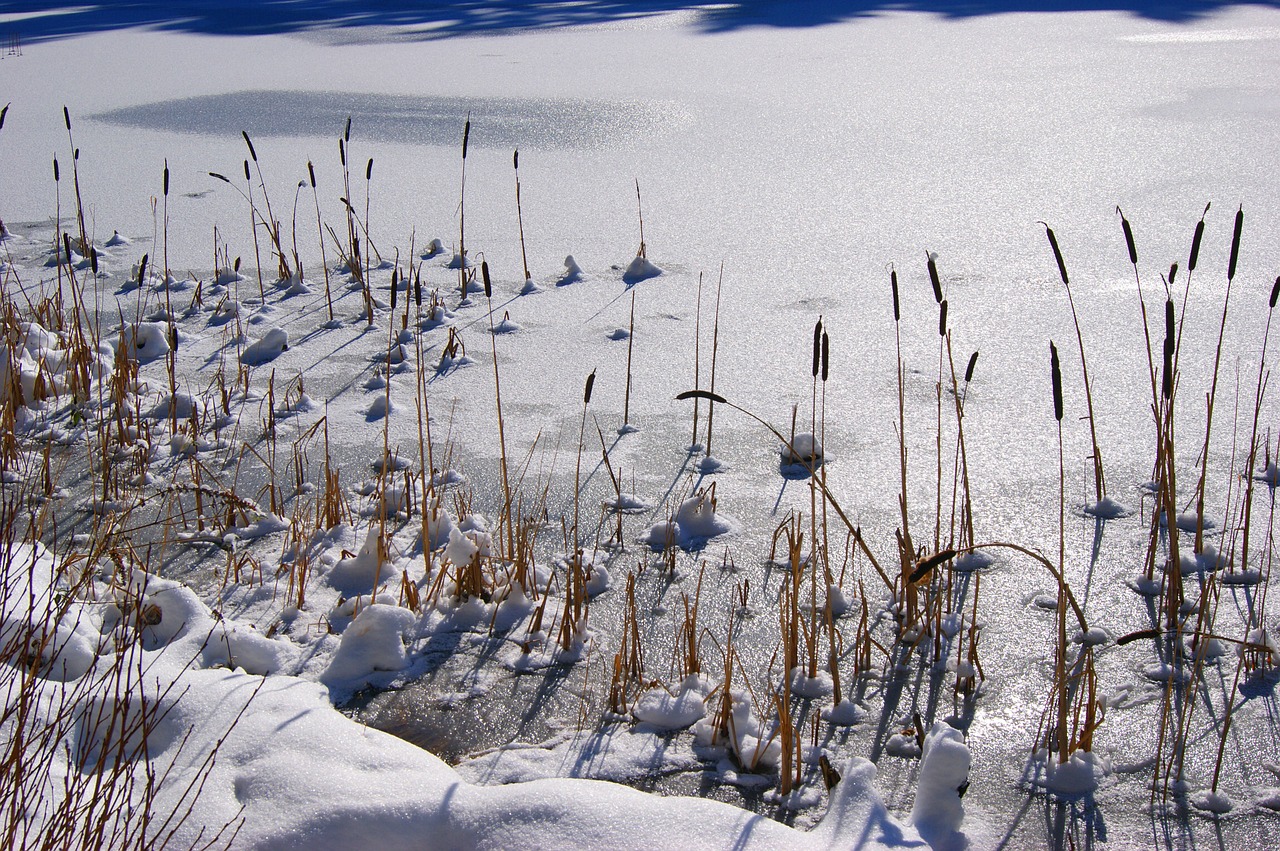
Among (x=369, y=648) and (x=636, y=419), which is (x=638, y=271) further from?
(x=369, y=648)

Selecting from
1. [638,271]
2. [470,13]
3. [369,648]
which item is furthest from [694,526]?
[470,13]

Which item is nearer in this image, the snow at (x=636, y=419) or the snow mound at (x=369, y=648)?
the snow at (x=636, y=419)

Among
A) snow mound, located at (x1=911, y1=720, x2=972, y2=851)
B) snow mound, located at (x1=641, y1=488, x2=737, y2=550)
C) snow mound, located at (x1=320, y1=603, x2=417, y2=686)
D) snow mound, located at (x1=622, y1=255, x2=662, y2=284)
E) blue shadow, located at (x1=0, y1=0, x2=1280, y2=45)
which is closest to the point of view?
snow mound, located at (x1=911, y1=720, x2=972, y2=851)

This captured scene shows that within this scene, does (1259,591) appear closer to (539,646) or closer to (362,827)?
(539,646)

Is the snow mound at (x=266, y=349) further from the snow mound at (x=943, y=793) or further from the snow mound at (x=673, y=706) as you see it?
the snow mound at (x=943, y=793)

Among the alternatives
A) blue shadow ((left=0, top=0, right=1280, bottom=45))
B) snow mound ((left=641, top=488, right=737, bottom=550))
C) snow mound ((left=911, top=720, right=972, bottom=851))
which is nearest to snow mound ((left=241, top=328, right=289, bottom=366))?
snow mound ((left=641, top=488, right=737, bottom=550))

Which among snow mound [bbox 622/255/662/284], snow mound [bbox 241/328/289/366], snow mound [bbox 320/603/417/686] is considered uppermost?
snow mound [bbox 622/255/662/284]

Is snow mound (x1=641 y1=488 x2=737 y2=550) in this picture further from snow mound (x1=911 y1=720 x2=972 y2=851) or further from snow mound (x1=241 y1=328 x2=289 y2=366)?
snow mound (x1=241 y1=328 x2=289 y2=366)

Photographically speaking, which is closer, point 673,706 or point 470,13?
point 673,706

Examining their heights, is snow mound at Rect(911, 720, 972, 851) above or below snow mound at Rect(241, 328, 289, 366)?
below

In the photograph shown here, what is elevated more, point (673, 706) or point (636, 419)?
point (636, 419)

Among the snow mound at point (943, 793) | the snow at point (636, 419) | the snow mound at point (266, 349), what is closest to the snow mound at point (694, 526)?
the snow at point (636, 419)

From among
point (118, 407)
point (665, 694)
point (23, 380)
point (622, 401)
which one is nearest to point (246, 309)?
point (23, 380)

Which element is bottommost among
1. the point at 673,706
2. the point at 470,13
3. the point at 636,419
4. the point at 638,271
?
the point at 673,706
